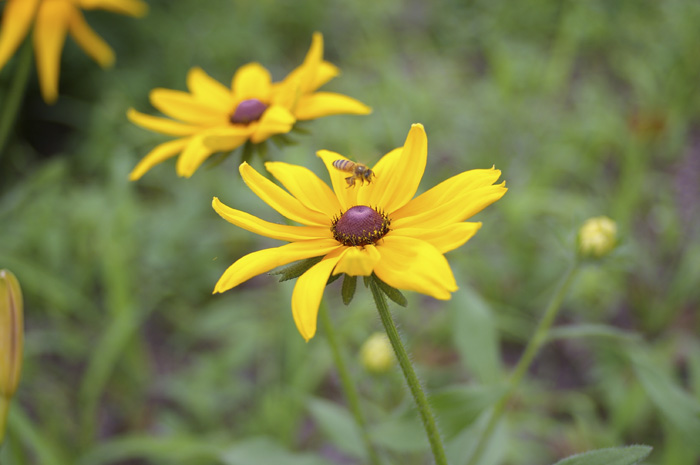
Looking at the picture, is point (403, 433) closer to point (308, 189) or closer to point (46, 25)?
point (308, 189)

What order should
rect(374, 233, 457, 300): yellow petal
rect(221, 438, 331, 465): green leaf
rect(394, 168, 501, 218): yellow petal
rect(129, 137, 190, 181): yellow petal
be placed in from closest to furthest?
1. rect(374, 233, 457, 300): yellow petal
2. rect(394, 168, 501, 218): yellow petal
3. rect(129, 137, 190, 181): yellow petal
4. rect(221, 438, 331, 465): green leaf

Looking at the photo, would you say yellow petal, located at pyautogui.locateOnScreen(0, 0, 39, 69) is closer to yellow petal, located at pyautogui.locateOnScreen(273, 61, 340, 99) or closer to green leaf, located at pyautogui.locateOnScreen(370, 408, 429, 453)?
yellow petal, located at pyautogui.locateOnScreen(273, 61, 340, 99)

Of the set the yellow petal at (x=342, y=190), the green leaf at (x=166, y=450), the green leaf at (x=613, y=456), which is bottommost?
the green leaf at (x=166, y=450)

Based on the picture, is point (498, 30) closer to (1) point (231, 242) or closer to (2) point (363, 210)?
(1) point (231, 242)

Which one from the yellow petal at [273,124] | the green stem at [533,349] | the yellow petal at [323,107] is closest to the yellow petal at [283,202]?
the yellow petal at [273,124]

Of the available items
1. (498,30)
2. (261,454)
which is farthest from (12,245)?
(498,30)

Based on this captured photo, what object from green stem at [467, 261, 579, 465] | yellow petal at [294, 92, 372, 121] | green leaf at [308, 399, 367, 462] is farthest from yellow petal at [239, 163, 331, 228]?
green leaf at [308, 399, 367, 462]

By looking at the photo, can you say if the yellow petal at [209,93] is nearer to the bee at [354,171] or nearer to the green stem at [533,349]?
the bee at [354,171]
